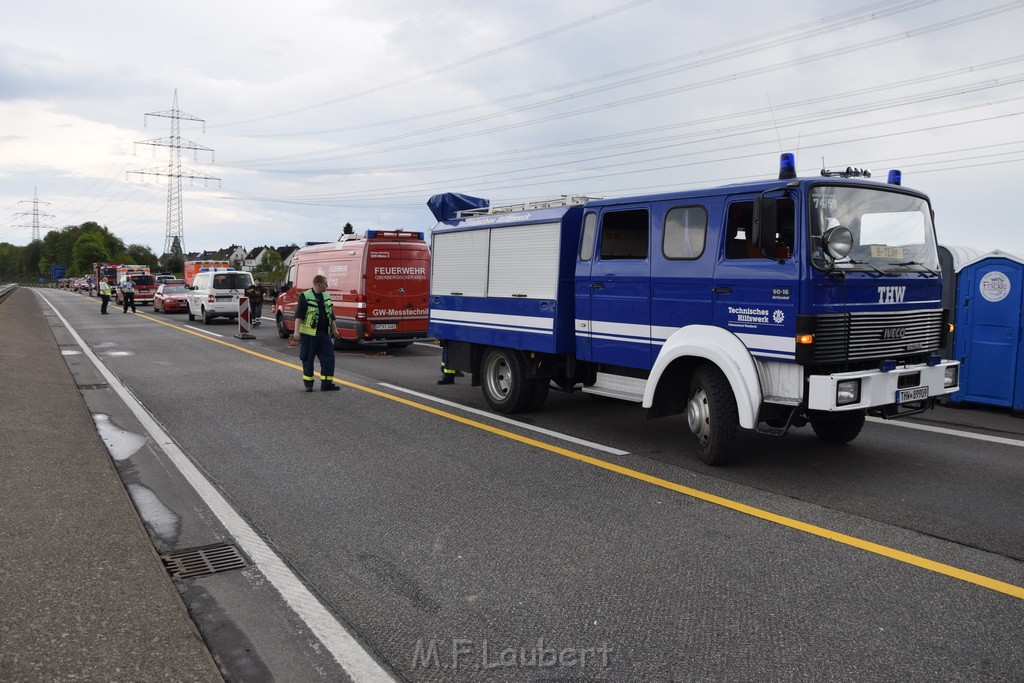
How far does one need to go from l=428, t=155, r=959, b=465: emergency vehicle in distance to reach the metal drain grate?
13.1 ft

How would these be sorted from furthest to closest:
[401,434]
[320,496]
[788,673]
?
[401,434] → [320,496] → [788,673]

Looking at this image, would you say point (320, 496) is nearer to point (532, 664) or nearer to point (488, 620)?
point (488, 620)

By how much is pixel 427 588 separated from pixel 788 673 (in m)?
1.94

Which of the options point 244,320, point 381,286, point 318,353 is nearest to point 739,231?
point 318,353

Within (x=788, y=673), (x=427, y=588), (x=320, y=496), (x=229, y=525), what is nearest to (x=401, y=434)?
(x=320, y=496)

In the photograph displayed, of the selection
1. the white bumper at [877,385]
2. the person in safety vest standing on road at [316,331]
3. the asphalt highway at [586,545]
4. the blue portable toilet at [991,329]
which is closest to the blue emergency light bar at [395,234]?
the person in safety vest standing on road at [316,331]

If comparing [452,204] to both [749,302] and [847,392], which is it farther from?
[847,392]

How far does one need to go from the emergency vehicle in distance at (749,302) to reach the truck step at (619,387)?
0.06 ft

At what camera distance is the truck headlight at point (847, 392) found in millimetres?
6086

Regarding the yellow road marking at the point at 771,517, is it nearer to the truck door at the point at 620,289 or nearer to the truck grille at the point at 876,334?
the truck door at the point at 620,289

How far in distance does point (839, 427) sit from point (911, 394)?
3.63 feet

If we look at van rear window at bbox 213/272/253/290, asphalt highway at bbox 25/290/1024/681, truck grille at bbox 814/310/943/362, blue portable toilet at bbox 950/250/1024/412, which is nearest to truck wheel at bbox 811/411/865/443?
asphalt highway at bbox 25/290/1024/681

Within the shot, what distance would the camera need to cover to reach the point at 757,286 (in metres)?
6.37

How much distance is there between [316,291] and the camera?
11.9 metres
